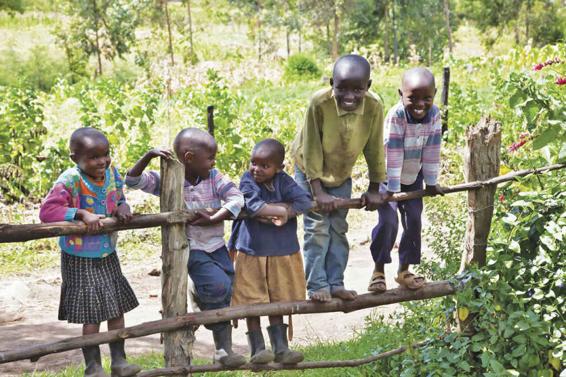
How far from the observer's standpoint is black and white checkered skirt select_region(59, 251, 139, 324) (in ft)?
11.5

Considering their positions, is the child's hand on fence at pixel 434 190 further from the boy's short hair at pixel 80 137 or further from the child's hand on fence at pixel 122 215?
the boy's short hair at pixel 80 137

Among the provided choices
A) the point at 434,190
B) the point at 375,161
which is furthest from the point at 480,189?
the point at 375,161

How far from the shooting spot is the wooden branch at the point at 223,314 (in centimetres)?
351

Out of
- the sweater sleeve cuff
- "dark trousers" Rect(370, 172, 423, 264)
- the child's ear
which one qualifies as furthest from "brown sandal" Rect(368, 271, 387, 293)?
the sweater sleeve cuff

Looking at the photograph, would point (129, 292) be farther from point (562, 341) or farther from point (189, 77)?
point (189, 77)

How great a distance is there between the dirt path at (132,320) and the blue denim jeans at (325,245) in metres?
2.10

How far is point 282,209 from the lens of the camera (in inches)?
147

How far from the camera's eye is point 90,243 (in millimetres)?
3516

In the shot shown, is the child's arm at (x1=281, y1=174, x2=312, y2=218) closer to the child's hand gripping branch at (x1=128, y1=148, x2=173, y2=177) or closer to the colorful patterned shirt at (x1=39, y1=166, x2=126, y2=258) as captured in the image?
the child's hand gripping branch at (x1=128, y1=148, x2=173, y2=177)

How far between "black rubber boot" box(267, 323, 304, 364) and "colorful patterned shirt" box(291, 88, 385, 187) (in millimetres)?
783

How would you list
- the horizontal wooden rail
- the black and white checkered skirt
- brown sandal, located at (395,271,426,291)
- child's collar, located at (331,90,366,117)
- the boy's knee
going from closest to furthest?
the horizontal wooden rail → the black and white checkered skirt → the boy's knee → child's collar, located at (331,90,366,117) → brown sandal, located at (395,271,426,291)

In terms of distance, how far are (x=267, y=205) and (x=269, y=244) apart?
22 centimetres

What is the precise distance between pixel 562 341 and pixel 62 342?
8.29ft

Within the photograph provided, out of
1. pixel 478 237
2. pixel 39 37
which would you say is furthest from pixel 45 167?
pixel 39 37
